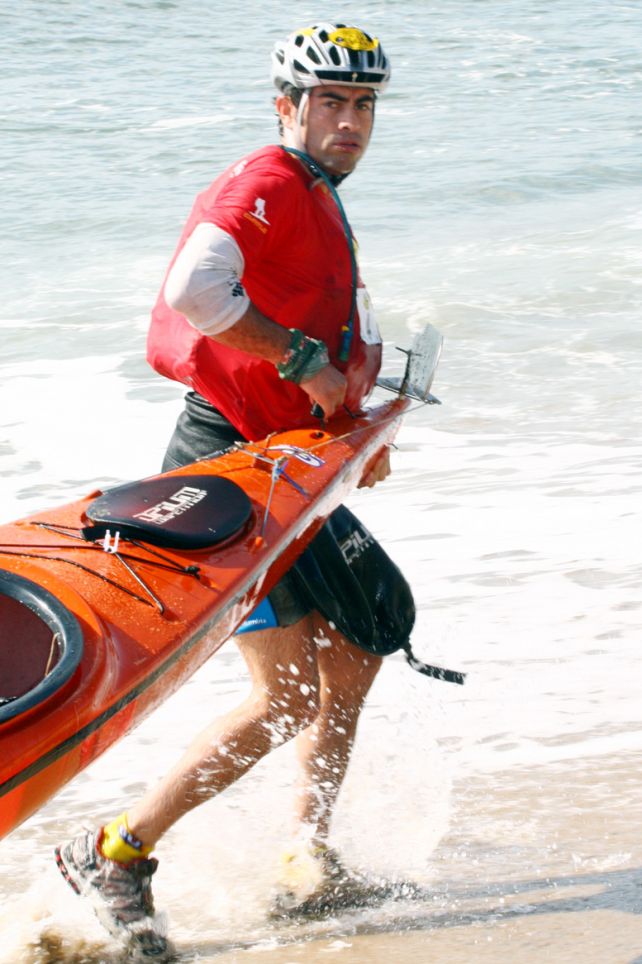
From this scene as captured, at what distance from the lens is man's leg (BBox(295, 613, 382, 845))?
2.92 metres

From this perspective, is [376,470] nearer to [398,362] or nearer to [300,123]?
[300,123]

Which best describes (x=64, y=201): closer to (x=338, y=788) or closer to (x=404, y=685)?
(x=404, y=685)

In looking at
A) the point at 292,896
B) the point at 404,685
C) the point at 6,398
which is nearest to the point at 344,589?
the point at 292,896

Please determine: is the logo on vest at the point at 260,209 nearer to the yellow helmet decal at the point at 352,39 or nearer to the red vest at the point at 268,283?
the red vest at the point at 268,283

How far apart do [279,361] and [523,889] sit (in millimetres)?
1278

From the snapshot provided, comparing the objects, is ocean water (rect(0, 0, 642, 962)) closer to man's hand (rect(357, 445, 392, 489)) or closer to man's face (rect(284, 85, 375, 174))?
man's hand (rect(357, 445, 392, 489))

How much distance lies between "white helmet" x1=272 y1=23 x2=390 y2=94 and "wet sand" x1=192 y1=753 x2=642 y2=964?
177 centimetres

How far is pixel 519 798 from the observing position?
3188 mm

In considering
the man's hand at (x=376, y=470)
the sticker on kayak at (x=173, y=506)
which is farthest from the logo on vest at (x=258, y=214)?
the man's hand at (x=376, y=470)

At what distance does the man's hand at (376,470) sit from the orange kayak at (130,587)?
0.23 meters

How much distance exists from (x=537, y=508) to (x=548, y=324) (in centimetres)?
422

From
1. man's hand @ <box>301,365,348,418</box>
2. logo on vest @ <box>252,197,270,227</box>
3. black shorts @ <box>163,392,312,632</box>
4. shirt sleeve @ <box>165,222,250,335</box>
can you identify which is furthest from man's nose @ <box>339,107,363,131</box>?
black shorts @ <box>163,392,312,632</box>

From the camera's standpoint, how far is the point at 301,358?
2.71 metres

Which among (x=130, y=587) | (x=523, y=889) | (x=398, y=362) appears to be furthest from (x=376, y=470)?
(x=398, y=362)
